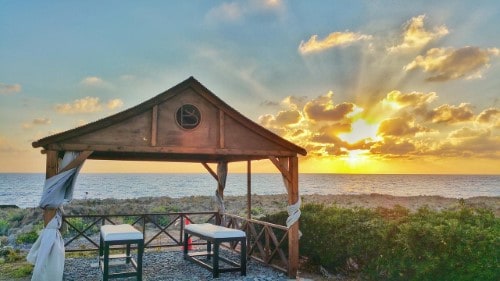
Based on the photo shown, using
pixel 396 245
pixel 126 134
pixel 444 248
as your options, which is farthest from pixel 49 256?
pixel 444 248

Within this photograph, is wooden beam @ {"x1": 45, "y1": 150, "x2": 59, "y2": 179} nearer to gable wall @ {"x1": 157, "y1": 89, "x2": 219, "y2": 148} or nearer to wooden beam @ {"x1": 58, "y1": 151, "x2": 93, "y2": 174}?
wooden beam @ {"x1": 58, "y1": 151, "x2": 93, "y2": 174}

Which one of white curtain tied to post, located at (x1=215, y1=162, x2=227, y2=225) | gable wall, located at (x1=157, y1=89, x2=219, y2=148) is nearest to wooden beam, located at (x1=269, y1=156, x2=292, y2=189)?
gable wall, located at (x1=157, y1=89, x2=219, y2=148)

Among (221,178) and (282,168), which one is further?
(221,178)

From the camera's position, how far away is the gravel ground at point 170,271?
327 inches

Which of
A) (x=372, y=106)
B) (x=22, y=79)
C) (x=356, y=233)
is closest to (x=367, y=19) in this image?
(x=372, y=106)

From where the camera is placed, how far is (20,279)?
8.32 m

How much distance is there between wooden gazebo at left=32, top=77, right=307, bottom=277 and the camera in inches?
289

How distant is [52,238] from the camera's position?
23.0 ft

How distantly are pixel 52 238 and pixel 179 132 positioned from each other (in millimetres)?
3000

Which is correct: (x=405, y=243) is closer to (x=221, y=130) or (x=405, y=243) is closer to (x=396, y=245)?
(x=396, y=245)

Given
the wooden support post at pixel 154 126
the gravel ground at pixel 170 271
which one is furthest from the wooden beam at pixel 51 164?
the gravel ground at pixel 170 271

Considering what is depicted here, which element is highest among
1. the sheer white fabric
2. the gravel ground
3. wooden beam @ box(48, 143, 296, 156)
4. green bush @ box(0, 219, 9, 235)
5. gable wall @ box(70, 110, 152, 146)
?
gable wall @ box(70, 110, 152, 146)

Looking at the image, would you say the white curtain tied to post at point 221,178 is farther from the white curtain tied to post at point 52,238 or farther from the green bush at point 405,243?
the white curtain tied to post at point 52,238

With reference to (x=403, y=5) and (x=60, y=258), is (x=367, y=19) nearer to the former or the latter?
(x=403, y=5)
